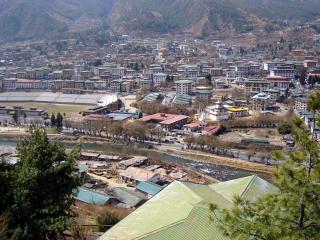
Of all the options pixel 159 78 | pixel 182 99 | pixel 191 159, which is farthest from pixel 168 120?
pixel 159 78

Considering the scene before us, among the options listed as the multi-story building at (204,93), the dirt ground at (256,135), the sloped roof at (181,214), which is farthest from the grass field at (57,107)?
the sloped roof at (181,214)

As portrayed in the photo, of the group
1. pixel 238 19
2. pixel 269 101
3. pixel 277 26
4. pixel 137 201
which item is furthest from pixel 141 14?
pixel 137 201

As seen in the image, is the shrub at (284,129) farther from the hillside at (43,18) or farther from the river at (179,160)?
the hillside at (43,18)

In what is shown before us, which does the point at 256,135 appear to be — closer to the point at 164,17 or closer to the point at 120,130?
the point at 120,130

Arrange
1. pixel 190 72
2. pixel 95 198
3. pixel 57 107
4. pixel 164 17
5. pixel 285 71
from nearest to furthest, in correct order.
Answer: pixel 95 198 < pixel 57 107 < pixel 285 71 < pixel 190 72 < pixel 164 17

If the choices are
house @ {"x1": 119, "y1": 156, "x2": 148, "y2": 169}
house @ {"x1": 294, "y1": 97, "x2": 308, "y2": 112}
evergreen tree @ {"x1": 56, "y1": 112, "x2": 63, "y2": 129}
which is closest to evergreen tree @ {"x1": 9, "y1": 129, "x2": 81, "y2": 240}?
house @ {"x1": 119, "y1": 156, "x2": 148, "y2": 169}

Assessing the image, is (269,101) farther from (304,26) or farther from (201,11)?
(201,11)
